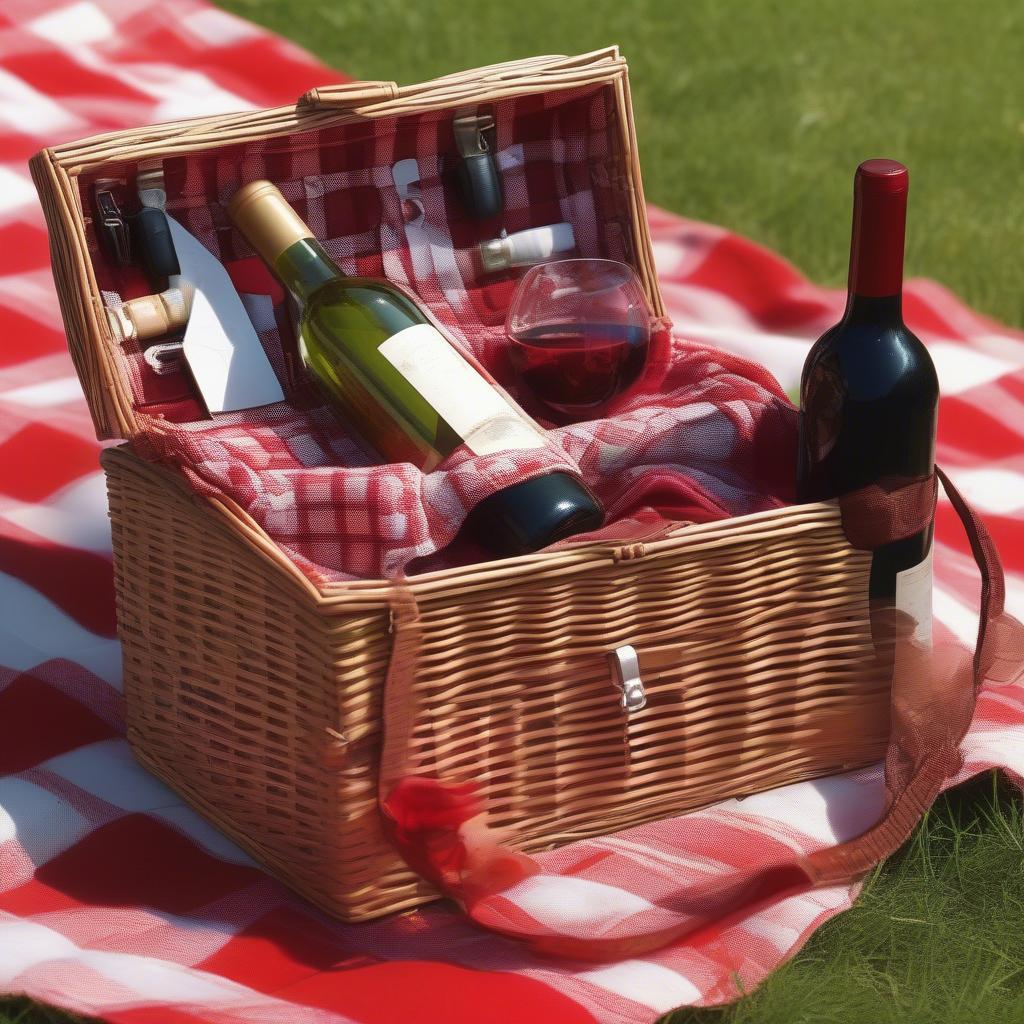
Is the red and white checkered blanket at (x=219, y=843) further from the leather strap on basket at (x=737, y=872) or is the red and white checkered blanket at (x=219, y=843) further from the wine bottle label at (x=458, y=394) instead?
the wine bottle label at (x=458, y=394)

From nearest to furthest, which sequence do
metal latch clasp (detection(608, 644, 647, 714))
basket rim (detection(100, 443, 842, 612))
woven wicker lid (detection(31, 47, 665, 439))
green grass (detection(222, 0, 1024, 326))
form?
basket rim (detection(100, 443, 842, 612)), metal latch clasp (detection(608, 644, 647, 714)), woven wicker lid (detection(31, 47, 665, 439)), green grass (detection(222, 0, 1024, 326))

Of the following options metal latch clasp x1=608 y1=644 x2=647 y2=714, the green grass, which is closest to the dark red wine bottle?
metal latch clasp x1=608 y1=644 x2=647 y2=714

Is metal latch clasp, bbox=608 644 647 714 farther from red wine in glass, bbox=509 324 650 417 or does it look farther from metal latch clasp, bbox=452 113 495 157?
metal latch clasp, bbox=452 113 495 157

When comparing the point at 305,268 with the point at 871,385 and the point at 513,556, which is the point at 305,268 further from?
the point at 871,385

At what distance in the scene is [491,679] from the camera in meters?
1.23

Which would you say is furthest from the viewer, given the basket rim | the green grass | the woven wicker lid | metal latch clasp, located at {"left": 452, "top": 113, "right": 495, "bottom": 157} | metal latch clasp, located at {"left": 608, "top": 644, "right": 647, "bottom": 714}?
the green grass

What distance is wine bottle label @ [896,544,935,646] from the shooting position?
4.37 feet

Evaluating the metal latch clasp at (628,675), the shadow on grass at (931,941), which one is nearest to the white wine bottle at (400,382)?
the metal latch clasp at (628,675)

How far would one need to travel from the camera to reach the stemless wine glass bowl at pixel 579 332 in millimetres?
1435

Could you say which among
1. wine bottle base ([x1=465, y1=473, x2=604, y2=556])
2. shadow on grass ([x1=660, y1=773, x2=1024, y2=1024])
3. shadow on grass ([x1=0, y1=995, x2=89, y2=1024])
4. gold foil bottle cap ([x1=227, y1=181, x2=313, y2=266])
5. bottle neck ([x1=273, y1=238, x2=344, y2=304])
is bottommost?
shadow on grass ([x1=660, y1=773, x2=1024, y2=1024])

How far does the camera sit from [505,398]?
4.49 ft

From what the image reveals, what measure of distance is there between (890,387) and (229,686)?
590 mm

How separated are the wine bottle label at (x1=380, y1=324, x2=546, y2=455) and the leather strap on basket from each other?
22cm

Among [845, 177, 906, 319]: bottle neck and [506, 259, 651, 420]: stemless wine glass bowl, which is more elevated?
[845, 177, 906, 319]: bottle neck
